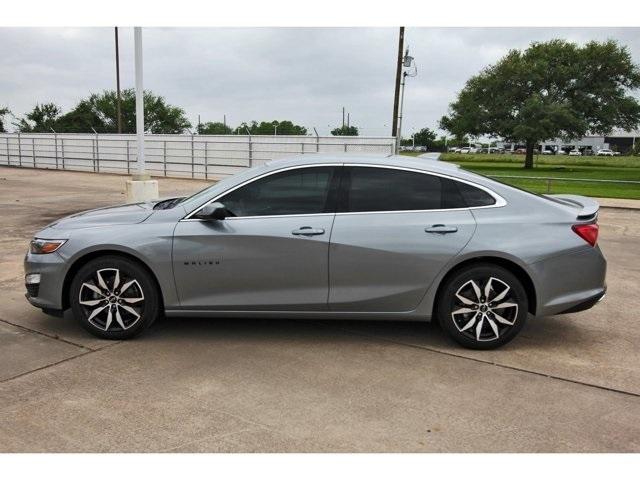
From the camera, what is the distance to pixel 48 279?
468 centimetres

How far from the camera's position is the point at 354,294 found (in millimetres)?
4555

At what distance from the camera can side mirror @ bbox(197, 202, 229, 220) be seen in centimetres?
450

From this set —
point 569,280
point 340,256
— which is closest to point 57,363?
point 340,256

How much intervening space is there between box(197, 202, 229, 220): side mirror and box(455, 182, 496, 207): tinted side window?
73.8 inches

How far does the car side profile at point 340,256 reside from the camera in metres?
4.48

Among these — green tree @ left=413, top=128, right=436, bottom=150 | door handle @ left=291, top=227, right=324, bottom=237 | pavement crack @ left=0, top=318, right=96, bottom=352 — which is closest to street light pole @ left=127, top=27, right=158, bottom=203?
pavement crack @ left=0, top=318, right=96, bottom=352

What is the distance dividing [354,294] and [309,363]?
2.12 feet

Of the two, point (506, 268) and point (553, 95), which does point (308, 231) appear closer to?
point (506, 268)

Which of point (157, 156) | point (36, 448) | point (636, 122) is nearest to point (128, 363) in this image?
point (36, 448)

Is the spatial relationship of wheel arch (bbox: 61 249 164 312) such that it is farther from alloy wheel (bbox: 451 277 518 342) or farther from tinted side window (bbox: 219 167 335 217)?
alloy wheel (bbox: 451 277 518 342)

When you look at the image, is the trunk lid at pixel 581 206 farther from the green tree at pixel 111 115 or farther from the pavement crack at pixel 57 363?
the green tree at pixel 111 115

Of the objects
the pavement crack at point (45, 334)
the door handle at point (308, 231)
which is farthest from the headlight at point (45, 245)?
the door handle at point (308, 231)

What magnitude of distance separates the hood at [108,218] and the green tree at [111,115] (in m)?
63.0

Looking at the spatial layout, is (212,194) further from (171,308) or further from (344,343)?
(344,343)
